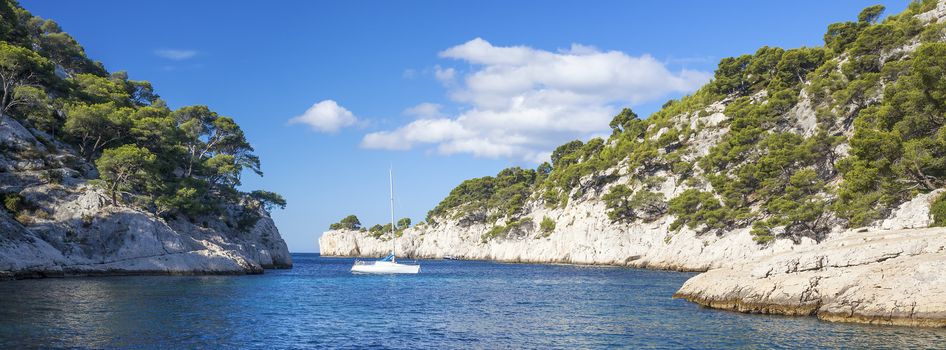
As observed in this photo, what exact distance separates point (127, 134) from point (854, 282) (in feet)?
226

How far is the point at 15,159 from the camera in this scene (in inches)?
2072

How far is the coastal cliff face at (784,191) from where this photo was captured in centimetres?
2605

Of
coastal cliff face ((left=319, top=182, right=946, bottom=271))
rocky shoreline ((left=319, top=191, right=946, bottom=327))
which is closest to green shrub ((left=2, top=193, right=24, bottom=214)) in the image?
rocky shoreline ((left=319, top=191, right=946, bottom=327))

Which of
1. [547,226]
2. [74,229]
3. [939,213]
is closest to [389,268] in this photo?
[74,229]

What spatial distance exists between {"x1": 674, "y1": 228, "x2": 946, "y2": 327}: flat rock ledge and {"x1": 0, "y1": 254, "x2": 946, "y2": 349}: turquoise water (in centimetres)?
104

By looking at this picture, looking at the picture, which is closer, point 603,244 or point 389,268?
point 389,268

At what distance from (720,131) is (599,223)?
24.3 m

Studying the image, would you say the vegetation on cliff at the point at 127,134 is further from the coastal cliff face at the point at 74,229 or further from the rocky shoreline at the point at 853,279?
the rocky shoreline at the point at 853,279

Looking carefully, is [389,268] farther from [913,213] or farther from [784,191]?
[913,213]

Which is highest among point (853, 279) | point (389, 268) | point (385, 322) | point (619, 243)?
point (619, 243)

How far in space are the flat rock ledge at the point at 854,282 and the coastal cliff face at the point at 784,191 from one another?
0.20 feet

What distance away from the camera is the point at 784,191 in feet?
235

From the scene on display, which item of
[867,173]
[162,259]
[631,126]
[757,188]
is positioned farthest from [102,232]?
[631,126]

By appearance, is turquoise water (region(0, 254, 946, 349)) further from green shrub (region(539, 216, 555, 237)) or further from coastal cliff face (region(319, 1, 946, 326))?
green shrub (region(539, 216, 555, 237))
